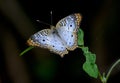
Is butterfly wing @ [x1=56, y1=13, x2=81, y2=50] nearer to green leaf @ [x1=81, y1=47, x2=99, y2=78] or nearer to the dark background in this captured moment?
green leaf @ [x1=81, y1=47, x2=99, y2=78]

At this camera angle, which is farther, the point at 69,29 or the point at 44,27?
the point at 44,27

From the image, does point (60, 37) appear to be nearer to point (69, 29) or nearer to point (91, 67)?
point (69, 29)

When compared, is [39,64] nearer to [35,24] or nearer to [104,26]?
[35,24]

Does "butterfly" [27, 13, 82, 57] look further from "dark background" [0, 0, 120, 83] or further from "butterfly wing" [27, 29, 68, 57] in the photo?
"dark background" [0, 0, 120, 83]

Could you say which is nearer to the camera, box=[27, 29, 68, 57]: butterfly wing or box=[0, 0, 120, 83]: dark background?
box=[27, 29, 68, 57]: butterfly wing

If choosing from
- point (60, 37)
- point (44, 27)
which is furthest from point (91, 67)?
point (44, 27)

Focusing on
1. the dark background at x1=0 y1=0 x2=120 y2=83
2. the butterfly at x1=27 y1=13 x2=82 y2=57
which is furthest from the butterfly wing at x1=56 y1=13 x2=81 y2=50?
the dark background at x1=0 y1=0 x2=120 y2=83

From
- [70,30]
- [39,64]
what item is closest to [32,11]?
[39,64]

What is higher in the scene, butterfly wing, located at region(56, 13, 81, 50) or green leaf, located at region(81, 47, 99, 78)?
butterfly wing, located at region(56, 13, 81, 50)
